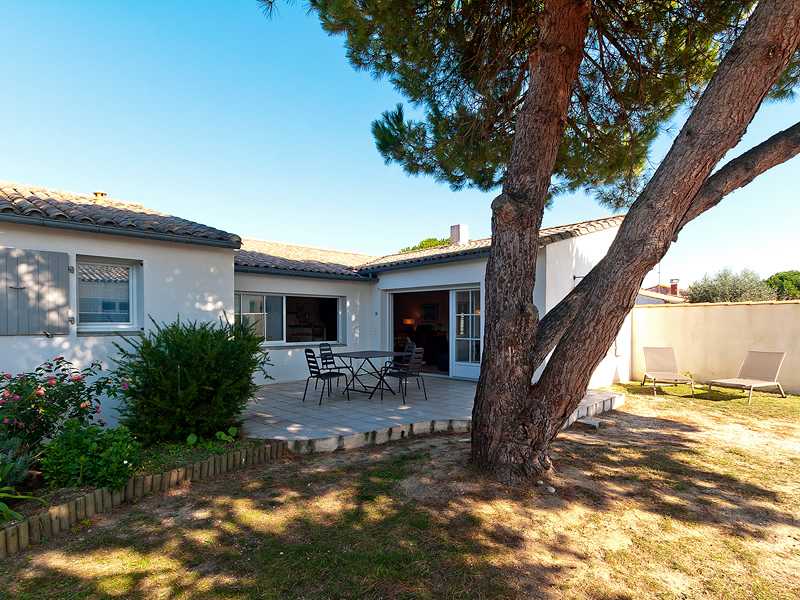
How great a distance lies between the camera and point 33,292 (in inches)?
235

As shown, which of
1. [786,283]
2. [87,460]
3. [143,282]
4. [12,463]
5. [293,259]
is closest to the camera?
[12,463]

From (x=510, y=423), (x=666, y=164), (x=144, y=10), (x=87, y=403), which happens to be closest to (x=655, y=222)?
(x=666, y=164)

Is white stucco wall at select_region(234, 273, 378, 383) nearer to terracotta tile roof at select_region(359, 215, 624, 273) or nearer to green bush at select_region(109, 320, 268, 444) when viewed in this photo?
terracotta tile roof at select_region(359, 215, 624, 273)

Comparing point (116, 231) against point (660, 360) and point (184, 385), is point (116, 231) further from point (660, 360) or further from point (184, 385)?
point (660, 360)

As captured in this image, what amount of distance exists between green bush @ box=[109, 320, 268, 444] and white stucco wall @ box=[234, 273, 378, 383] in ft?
13.1

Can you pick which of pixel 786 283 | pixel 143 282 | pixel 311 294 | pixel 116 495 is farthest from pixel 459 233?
pixel 786 283

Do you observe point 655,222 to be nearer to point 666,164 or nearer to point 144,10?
point 666,164

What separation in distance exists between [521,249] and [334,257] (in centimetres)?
1096

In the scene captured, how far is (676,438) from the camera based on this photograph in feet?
20.4

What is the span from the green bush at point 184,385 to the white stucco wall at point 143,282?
1.46 m

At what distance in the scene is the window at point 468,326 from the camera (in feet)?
34.7

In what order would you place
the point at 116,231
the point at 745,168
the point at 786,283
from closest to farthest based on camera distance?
1. the point at 745,168
2. the point at 116,231
3. the point at 786,283

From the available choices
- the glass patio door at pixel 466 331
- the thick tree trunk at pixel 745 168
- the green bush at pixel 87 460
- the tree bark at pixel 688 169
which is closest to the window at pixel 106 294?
the green bush at pixel 87 460

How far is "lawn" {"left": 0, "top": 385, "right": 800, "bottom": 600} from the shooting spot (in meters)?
2.75
